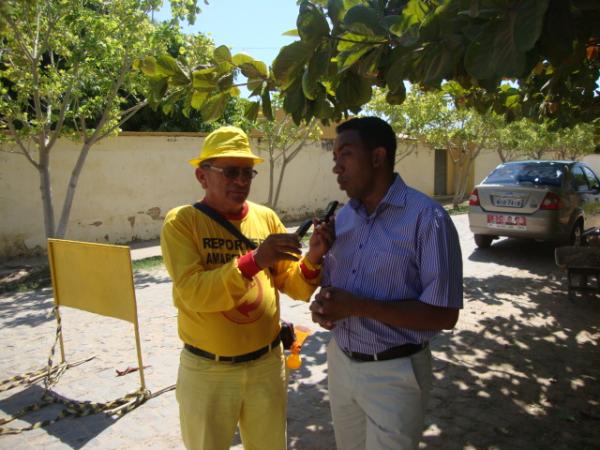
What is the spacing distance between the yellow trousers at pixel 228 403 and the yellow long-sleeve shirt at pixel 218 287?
9 centimetres

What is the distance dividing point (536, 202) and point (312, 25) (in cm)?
719

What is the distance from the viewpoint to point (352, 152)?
1.96 meters

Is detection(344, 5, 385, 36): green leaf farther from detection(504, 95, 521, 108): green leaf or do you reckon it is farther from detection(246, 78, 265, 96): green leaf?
detection(504, 95, 521, 108): green leaf

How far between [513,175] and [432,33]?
25.8 feet

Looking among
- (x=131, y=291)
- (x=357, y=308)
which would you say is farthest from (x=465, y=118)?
(x=357, y=308)

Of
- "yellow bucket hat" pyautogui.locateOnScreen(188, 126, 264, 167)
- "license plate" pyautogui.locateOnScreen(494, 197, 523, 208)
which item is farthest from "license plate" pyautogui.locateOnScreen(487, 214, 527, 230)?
"yellow bucket hat" pyautogui.locateOnScreen(188, 126, 264, 167)

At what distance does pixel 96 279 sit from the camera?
13.3ft

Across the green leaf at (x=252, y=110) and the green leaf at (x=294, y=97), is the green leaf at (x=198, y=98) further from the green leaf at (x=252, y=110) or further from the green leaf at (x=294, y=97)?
the green leaf at (x=294, y=97)

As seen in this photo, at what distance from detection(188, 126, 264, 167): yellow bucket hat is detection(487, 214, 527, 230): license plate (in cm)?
696

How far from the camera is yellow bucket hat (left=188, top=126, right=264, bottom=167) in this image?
2.18m

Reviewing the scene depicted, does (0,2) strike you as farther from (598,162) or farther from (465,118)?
(598,162)

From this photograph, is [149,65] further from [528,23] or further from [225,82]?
[528,23]

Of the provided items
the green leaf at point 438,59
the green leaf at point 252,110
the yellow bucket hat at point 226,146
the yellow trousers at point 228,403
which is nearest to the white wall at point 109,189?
the green leaf at point 252,110

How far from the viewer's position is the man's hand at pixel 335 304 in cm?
184
